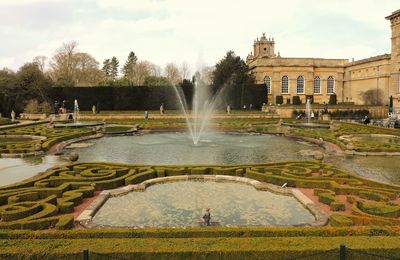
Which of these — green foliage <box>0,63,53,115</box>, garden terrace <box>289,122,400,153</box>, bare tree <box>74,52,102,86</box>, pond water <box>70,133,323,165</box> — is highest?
bare tree <box>74,52,102,86</box>

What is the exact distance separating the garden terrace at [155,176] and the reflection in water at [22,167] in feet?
5.58

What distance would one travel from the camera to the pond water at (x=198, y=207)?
9.30m

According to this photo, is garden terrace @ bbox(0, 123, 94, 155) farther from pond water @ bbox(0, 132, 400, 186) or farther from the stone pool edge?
the stone pool edge

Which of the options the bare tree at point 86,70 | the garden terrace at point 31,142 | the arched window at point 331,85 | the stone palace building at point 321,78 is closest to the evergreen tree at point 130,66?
the bare tree at point 86,70

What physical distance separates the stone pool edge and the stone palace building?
4886 cm

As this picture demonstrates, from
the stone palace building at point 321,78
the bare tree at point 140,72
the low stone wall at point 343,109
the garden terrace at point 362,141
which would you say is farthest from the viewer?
the bare tree at point 140,72

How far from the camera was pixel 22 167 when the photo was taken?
16281 mm

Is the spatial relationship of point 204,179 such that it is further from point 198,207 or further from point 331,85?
point 331,85

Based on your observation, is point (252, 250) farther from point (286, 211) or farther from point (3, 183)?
point (3, 183)

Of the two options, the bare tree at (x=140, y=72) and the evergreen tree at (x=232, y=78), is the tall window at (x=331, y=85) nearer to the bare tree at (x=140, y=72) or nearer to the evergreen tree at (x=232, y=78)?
the evergreen tree at (x=232, y=78)

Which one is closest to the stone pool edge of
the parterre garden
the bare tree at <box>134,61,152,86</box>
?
the parterre garden

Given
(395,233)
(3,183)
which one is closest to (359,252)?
(395,233)

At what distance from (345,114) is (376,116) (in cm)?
442

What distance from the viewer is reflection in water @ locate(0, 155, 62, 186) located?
1408 centimetres
